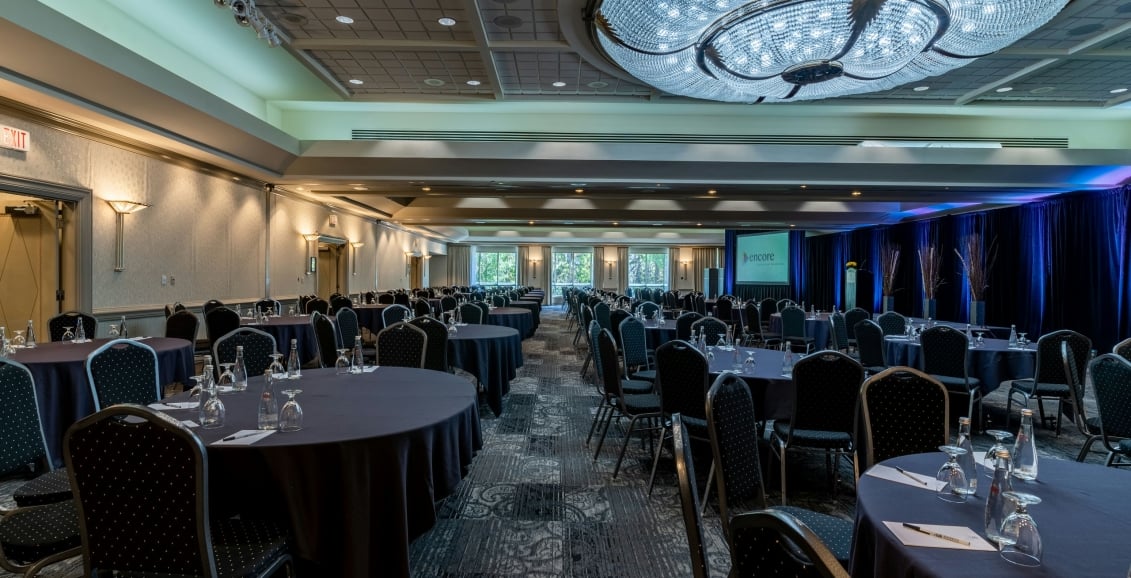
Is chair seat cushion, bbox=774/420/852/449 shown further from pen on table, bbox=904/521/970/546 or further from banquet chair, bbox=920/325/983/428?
banquet chair, bbox=920/325/983/428

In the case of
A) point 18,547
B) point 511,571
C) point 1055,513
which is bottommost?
point 511,571

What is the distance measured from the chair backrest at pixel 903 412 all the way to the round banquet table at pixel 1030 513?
0.56 m

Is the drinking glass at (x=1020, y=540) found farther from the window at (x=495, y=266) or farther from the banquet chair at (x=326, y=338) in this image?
the window at (x=495, y=266)

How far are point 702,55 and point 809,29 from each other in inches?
35.6

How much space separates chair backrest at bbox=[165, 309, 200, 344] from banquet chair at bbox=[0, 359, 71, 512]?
3.84 m

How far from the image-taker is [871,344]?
623cm

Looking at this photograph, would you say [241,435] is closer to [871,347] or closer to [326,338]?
[326,338]

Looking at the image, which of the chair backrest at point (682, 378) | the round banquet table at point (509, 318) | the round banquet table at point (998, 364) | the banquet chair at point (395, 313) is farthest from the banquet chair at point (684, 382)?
the round banquet table at point (509, 318)

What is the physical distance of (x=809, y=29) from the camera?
143 inches

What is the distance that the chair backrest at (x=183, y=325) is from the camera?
19.8 ft

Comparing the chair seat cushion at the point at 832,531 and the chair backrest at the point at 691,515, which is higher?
the chair backrest at the point at 691,515

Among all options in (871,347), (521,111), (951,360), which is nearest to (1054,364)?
(951,360)

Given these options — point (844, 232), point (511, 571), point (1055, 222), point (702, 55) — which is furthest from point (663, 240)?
point (511, 571)

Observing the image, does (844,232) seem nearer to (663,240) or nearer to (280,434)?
(663,240)
